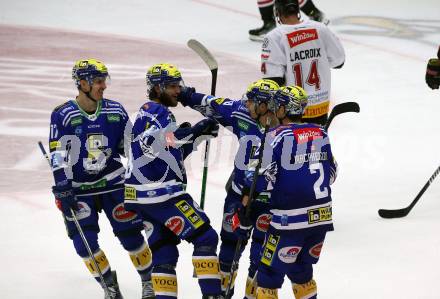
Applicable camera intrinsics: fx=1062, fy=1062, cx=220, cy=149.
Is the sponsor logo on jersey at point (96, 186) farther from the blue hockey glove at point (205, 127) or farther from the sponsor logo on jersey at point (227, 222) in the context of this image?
the sponsor logo on jersey at point (227, 222)

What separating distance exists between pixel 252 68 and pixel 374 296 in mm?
6919

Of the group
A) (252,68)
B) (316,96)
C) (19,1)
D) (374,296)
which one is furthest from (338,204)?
(19,1)

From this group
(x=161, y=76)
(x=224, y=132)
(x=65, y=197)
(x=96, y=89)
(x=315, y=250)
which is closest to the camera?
(x=315, y=250)

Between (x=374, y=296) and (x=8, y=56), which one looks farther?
(x=8, y=56)

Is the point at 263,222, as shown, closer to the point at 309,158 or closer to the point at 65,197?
the point at 309,158

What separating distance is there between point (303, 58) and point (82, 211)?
232 cm

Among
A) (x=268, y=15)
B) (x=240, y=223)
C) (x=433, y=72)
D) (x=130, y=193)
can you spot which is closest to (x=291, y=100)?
(x=240, y=223)

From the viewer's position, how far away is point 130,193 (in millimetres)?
6973

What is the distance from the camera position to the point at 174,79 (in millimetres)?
6973

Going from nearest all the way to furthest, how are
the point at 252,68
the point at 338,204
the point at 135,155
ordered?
the point at 135,155 < the point at 338,204 < the point at 252,68

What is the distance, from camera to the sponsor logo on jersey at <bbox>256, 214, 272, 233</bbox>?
23.2 ft

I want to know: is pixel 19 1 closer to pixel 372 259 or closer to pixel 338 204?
pixel 338 204

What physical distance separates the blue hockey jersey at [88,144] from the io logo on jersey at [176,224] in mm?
751

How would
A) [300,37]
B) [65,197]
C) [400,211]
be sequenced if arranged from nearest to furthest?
[65,197]
[300,37]
[400,211]
